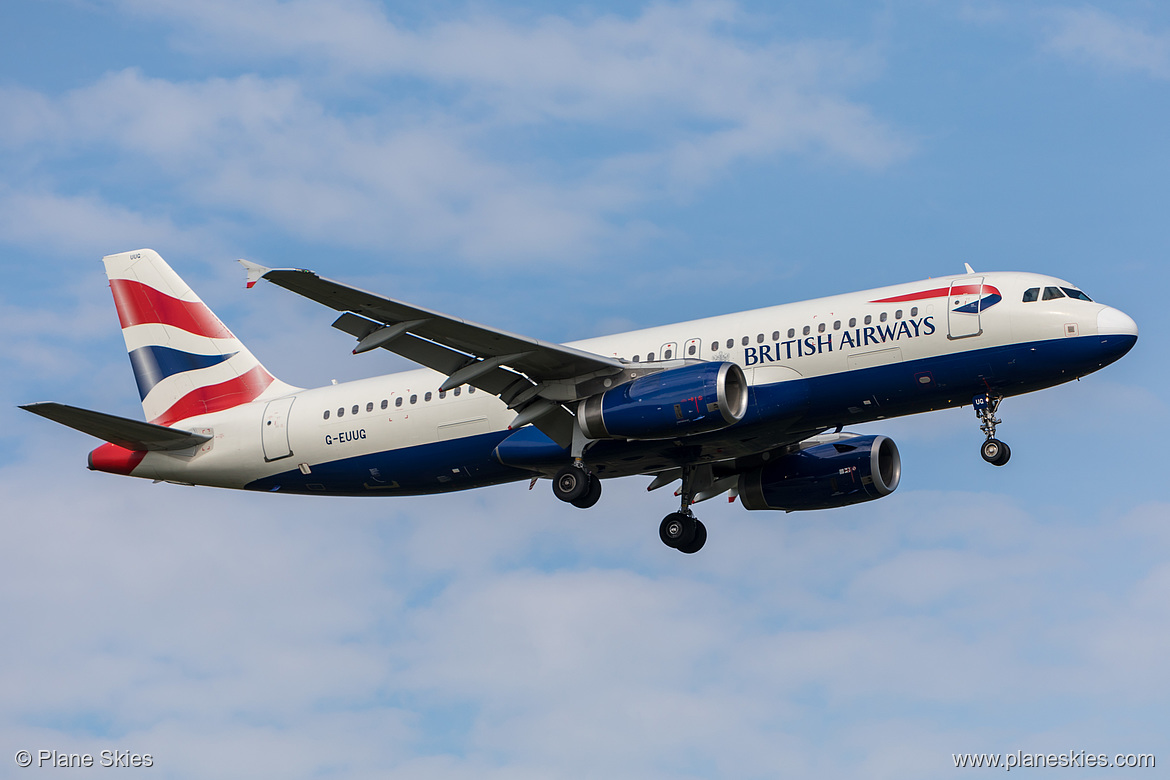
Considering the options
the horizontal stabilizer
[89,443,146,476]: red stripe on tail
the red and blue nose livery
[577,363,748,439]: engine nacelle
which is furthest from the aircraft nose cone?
[89,443,146,476]: red stripe on tail

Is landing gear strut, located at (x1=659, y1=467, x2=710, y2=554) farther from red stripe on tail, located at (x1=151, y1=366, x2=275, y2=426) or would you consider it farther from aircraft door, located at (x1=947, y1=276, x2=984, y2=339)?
red stripe on tail, located at (x1=151, y1=366, x2=275, y2=426)

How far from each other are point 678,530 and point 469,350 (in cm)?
890

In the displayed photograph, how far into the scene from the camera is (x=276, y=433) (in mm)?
37094

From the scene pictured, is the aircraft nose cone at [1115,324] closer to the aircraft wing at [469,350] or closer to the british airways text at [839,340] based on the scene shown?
the british airways text at [839,340]

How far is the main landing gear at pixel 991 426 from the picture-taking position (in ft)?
102

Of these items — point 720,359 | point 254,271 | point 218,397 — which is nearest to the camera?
point 254,271

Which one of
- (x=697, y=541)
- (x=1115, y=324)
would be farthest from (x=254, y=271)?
(x=1115, y=324)

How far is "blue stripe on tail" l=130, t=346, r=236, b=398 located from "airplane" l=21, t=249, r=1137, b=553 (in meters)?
0.06

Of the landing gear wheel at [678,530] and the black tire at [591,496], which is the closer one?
the black tire at [591,496]

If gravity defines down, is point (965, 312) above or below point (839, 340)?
above

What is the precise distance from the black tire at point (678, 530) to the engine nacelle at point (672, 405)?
20.9ft

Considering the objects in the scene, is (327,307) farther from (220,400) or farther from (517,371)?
(220,400)

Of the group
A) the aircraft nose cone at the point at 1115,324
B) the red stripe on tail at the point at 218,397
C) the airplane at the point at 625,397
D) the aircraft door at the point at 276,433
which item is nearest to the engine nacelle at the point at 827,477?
the airplane at the point at 625,397

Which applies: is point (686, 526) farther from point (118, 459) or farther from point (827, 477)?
point (118, 459)
